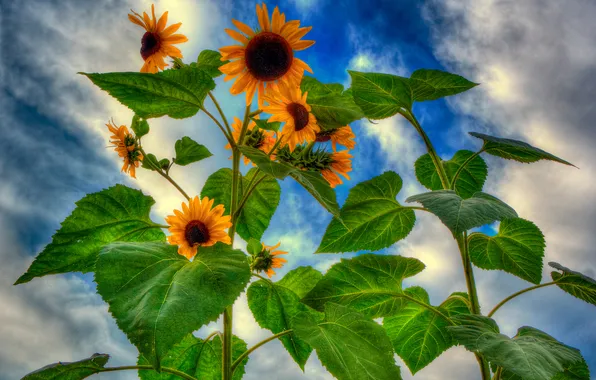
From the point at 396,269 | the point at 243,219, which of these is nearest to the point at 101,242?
the point at 243,219

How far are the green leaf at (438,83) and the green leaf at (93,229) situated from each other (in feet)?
2.54

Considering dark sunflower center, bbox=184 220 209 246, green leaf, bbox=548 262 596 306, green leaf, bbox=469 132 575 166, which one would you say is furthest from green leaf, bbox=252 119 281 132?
green leaf, bbox=548 262 596 306

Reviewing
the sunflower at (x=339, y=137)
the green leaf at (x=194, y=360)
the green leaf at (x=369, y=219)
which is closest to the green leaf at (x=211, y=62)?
the sunflower at (x=339, y=137)

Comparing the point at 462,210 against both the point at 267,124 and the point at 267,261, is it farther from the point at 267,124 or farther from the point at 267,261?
the point at 267,261

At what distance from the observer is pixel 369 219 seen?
1.43 meters

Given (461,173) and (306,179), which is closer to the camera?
(306,179)

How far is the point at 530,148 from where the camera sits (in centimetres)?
123

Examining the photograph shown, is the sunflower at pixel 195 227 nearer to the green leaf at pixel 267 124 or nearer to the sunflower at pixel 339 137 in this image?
the green leaf at pixel 267 124

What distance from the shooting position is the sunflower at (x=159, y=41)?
1.41 m

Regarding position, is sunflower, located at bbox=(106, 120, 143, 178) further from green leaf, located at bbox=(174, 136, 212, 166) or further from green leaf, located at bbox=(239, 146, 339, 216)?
green leaf, located at bbox=(239, 146, 339, 216)

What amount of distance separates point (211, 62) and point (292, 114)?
0.34 meters

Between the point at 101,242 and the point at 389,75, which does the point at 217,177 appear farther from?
the point at 389,75

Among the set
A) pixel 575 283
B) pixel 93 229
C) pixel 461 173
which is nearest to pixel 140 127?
pixel 93 229

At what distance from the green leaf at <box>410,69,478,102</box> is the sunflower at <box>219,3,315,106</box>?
321 millimetres
